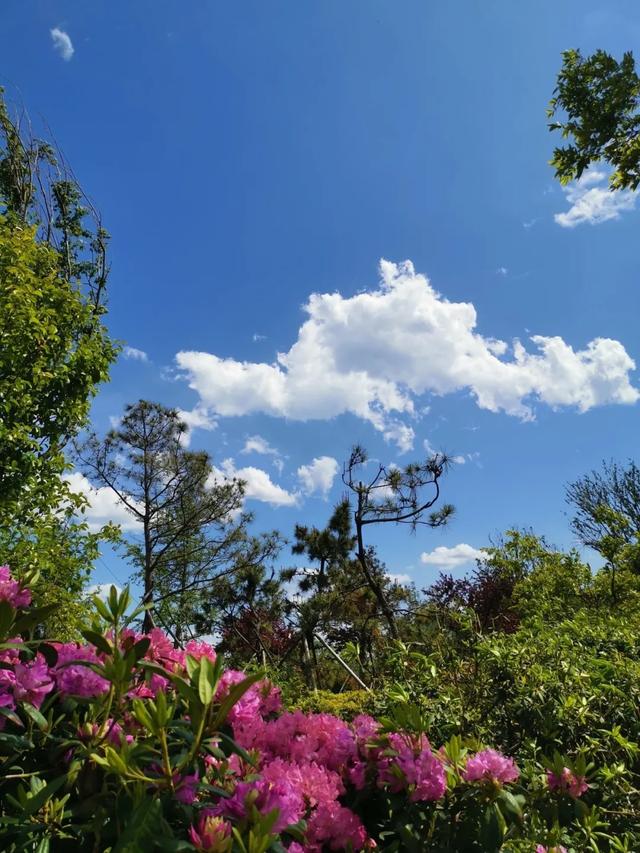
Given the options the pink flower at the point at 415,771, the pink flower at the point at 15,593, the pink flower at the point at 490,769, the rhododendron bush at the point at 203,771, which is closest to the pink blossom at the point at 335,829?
the rhododendron bush at the point at 203,771

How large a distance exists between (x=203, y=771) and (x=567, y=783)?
99cm

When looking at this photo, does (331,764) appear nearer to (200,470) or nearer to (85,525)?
(85,525)

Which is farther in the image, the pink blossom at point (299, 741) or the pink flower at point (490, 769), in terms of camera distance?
the pink blossom at point (299, 741)

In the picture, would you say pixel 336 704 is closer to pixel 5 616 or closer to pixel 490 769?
pixel 490 769

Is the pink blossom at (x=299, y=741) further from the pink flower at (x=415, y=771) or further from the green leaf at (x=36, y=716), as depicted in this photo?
the green leaf at (x=36, y=716)

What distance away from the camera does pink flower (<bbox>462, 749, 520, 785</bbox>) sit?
1.21 m

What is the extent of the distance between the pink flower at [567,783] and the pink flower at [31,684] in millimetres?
1284

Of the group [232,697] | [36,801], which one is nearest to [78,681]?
[36,801]

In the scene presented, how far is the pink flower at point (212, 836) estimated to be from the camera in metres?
0.87


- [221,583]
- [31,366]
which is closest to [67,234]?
[31,366]

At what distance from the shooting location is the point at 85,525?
22.8ft

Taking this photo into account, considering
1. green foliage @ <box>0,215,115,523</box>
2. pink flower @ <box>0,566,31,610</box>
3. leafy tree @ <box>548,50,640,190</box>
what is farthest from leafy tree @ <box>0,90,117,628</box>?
leafy tree @ <box>548,50,640,190</box>

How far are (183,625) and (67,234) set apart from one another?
1318 cm

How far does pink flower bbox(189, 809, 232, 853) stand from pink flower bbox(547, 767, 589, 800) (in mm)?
950
